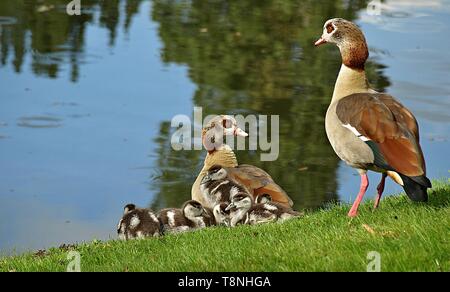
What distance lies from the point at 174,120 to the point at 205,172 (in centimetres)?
321

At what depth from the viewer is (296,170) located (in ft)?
44.5

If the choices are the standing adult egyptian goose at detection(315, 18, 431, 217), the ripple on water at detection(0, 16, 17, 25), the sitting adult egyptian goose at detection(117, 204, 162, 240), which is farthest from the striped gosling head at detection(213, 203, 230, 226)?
the ripple on water at detection(0, 16, 17, 25)

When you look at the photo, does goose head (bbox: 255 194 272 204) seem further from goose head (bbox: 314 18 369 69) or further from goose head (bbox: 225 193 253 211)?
goose head (bbox: 314 18 369 69)

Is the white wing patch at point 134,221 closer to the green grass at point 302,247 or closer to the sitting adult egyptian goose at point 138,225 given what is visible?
the sitting adult egyptian goose at point 138,225

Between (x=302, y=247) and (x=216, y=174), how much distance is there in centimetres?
393

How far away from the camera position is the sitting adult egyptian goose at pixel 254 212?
1020cm

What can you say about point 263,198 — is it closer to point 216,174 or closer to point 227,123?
point 216,174

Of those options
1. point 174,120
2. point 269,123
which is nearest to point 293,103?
point 269,123

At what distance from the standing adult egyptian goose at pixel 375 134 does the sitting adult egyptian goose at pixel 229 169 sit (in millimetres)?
2344

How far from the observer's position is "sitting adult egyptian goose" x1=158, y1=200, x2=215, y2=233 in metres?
10.5

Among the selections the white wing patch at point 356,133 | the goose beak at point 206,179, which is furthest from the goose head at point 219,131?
the white wing patch at point 356,133
